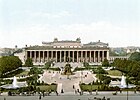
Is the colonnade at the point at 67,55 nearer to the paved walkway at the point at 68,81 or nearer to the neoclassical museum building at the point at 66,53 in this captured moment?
the neoclassical museum building at the point at 66,53

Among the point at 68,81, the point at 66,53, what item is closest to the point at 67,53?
the point at 66,53

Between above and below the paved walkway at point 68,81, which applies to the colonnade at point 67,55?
above

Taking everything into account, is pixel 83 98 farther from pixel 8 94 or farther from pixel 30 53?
pixel 30 53

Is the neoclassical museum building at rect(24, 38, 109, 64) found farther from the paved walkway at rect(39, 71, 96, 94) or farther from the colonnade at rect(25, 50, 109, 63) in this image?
the paved walkway at rect(39, 71, 96, 94)

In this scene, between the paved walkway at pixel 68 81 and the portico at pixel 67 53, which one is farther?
the portico at pixel 67 53

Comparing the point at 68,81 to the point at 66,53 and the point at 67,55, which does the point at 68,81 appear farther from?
the point at 67,55

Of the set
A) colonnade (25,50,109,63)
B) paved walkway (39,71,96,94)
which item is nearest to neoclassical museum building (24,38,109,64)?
colonnade (25,50,109,63)

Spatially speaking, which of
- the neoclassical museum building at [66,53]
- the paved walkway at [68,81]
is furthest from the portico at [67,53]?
the paved walkway at [68,81]

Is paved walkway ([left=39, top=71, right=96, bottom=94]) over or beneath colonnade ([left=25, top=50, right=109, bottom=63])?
beneath
